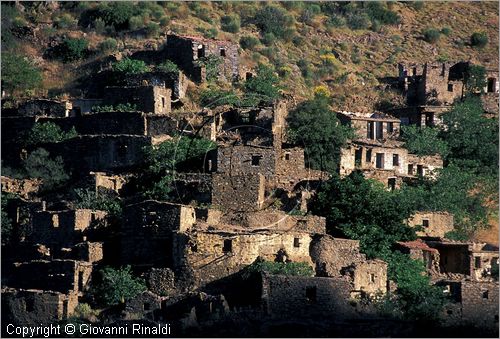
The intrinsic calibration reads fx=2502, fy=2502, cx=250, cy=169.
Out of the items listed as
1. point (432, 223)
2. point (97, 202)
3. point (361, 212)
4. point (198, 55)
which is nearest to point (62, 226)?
point (97, 202)

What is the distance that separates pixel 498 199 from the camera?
80438mm

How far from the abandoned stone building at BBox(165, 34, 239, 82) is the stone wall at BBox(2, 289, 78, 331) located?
19.0 m

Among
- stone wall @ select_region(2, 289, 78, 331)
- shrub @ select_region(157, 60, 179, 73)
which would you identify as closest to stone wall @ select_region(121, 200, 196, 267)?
stone wall @ select_region(2, 289, 78, 331)

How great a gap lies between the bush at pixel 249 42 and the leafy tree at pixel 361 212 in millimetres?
20825

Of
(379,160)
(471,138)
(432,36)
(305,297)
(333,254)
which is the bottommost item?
(305,297)

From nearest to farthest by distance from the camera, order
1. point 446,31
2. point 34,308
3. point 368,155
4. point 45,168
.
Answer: point 34,308, point 45,168, point 368,155, point 446,31

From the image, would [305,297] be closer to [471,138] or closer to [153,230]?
[153,230]

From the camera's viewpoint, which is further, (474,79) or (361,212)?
(474,79)

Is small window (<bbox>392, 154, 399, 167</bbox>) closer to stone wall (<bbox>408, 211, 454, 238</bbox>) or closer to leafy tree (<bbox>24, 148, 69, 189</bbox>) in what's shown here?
stone wall (<bbox>408, 211, 454, 238</bbox>)

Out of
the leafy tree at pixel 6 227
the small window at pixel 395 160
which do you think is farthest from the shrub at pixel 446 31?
the leafy tree at pixel 6 227

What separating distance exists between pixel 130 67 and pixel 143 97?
3365 mm

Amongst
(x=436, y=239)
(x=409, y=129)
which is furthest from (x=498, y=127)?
(x=436, y=239)

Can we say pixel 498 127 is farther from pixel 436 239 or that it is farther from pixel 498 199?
pixel 436 239

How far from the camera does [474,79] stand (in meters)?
90.0
